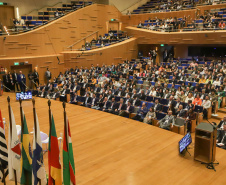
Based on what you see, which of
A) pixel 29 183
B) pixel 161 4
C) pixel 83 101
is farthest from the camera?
pixel 161 4

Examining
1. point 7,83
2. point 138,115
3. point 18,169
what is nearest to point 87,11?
point 7,83

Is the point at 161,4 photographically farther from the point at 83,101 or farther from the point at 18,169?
the point at 18,169

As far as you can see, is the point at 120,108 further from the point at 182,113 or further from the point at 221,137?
the point at 221,137

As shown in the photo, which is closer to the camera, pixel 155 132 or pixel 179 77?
pixel 155 132

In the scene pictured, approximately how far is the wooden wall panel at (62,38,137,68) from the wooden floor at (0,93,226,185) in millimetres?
7716

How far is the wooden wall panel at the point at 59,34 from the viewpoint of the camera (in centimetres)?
1256

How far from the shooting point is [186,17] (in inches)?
612

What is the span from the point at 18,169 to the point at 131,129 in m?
3.44

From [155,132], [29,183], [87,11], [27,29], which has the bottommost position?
[155,132]

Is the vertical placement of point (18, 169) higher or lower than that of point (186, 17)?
lower

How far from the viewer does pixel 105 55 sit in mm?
15273

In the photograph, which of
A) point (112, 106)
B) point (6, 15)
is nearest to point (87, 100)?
point (112, 106)

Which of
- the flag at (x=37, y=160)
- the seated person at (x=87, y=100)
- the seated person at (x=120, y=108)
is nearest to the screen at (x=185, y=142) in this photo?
the flag at (x=37, y=160)

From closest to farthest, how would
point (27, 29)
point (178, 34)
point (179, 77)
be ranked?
1. point (179, 77)
2. point (27, 29)
3. point (178, 34)
